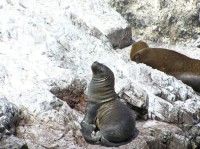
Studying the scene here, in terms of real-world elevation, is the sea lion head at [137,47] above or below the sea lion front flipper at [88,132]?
below

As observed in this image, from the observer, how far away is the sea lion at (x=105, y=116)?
6695 millimetres

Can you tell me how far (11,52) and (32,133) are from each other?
1.83 meters

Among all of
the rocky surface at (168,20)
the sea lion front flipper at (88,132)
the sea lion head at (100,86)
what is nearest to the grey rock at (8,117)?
the sea lion front flipper at (88,132)

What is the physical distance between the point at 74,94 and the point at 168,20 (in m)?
5.15

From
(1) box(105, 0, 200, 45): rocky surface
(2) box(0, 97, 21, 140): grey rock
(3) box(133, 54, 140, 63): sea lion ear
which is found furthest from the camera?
(1) box(105, 0, 200, 45): rocky surface

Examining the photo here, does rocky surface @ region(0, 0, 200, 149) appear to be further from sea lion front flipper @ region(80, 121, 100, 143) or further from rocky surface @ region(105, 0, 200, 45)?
rocky surface @ region(105, 0, 200, 45)

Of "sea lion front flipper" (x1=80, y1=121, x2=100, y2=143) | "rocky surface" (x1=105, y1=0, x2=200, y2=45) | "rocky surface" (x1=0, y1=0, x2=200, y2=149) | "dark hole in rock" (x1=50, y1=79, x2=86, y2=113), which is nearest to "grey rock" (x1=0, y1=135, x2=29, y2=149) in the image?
"rocky surface" (x1=0, y1=0, x2=200, y2=149)

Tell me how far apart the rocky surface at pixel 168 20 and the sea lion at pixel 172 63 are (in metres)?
1.44

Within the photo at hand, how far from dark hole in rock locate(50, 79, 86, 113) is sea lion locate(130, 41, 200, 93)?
294cm

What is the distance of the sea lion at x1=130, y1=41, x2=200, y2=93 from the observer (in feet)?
33.2

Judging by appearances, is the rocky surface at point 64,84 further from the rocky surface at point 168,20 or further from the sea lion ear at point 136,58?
the rocky surface at point 168,20

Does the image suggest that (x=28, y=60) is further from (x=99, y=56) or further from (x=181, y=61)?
(x=181, y=61)

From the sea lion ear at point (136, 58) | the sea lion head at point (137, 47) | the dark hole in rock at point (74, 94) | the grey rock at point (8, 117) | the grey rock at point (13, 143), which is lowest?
the sea lion ear at point (136, 58)

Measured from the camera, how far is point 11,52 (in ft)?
26.2
